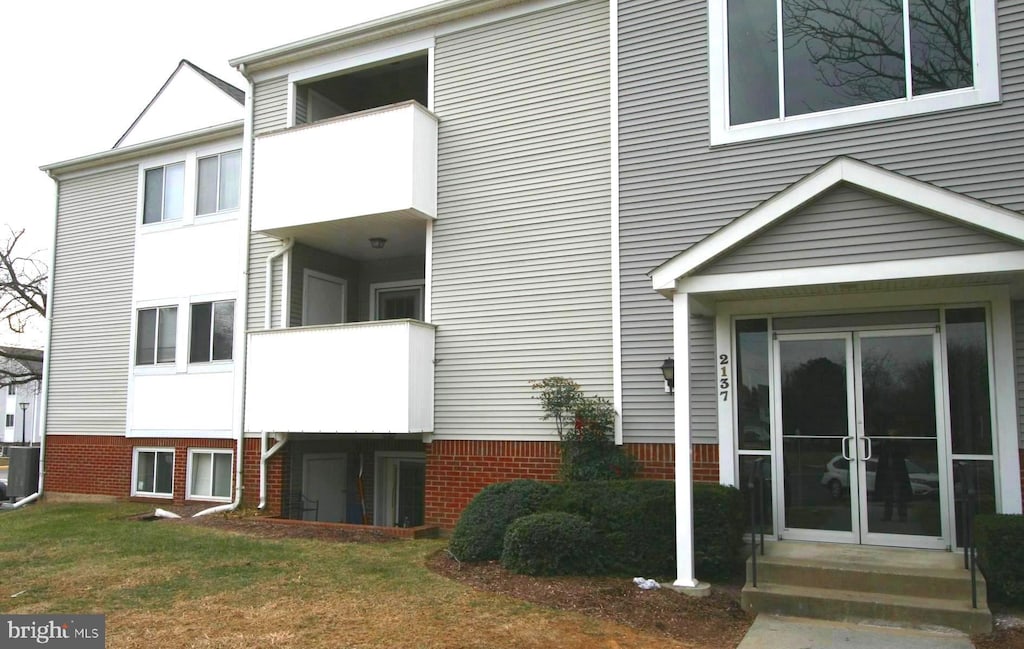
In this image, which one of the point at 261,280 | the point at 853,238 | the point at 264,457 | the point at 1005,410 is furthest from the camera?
the point at 261,280

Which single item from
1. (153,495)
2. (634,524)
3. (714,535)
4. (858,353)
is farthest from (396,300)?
(858,353)

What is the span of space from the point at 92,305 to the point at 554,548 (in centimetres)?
1188

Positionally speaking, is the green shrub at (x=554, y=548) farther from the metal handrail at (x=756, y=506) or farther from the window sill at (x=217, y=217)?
the window sill at (x=217, y=217)

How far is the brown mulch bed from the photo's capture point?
6.82 metres

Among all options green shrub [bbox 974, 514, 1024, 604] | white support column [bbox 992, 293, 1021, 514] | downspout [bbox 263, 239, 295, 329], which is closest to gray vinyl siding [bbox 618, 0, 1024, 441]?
white support column [bbox 992, 293, 1021, 514]

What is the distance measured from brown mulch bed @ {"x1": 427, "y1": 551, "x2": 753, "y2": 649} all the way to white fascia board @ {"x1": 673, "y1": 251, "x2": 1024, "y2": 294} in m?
2.99

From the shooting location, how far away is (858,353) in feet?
29.2

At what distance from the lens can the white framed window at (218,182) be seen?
14.6 m

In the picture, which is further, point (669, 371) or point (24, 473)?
point (24, 473)

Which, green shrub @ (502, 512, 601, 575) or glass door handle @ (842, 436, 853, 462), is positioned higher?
glass door handle @ (842, 436, 853, 462)

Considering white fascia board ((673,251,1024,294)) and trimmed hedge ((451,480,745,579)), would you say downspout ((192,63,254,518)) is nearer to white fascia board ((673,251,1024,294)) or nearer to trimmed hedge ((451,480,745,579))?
trimmed hedge ((451,480,745,579))

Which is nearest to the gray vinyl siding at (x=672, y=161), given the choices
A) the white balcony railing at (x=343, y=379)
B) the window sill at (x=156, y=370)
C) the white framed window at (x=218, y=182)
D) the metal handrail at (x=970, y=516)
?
the metal handrail at (x=970, y=516)

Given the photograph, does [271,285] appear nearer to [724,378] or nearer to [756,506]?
[724,378]

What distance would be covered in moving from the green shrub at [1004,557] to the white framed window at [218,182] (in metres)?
12.4
